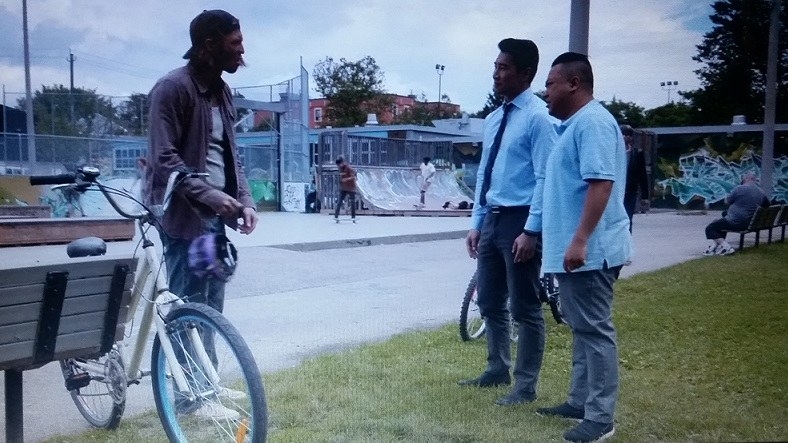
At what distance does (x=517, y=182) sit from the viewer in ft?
12.6

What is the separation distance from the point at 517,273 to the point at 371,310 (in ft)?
10.5

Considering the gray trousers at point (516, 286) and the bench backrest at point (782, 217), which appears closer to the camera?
the gray trousers at point (516, 286)

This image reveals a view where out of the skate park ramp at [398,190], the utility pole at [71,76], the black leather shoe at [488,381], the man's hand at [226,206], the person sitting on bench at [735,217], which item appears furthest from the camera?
the skate park ramp at [398,190]

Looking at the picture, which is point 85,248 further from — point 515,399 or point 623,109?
point 623,109

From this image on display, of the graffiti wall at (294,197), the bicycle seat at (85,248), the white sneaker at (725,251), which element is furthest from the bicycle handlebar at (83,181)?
the graffiti wall at (294,197)

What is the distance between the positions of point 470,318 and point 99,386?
2.74 m

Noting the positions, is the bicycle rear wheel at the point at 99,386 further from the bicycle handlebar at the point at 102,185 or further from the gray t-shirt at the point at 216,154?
the gray t-shirt at the point at 216,154

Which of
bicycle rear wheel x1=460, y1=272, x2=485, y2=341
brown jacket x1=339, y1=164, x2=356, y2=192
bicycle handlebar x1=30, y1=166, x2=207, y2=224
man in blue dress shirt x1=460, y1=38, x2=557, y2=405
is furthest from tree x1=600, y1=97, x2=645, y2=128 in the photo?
brown jacket x1=339, y1=164, x2=356, y2=192

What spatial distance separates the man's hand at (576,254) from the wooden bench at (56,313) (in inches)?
72.3

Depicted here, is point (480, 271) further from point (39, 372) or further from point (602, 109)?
point (39, 372)

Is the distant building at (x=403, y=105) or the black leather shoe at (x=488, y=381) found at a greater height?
the distant building at (x=403, y=105)

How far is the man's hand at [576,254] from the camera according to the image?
10.2ft

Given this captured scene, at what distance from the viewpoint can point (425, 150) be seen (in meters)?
21.2

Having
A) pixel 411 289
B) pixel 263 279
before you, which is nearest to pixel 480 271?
pixel 411 289
